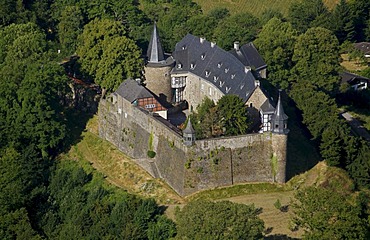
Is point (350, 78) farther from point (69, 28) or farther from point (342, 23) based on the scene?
point (69, 28)

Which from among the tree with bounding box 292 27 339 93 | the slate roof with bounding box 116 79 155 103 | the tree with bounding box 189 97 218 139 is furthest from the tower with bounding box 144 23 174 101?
the tree with bounding box 292 27 339 93

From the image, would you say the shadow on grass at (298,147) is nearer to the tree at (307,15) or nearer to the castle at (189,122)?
the castle at (189,122)

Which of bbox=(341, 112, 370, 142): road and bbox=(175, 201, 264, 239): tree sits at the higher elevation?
bbox=(341, 112, 370, 142): road

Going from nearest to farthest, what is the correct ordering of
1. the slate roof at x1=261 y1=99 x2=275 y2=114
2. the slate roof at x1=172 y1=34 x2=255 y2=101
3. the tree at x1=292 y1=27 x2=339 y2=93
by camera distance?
the slate roof at x1=261 y1=99 x2=275 y2=114 → the slate roof at x1=172 y1=34 x2=255 y2=101 → the tree at x1=292 y1=27 x2=339 y2=93

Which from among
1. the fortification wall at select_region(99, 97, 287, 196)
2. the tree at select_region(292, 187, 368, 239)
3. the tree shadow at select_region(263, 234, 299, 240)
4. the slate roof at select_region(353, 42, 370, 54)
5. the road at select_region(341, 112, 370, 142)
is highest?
the slate roof at select_region(353, 42, 370, 54)

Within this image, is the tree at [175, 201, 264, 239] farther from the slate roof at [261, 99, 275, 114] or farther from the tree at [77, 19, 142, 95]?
the tree at [77, 19, 142, 95]

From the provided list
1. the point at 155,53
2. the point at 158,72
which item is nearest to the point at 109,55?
the point at 155,53

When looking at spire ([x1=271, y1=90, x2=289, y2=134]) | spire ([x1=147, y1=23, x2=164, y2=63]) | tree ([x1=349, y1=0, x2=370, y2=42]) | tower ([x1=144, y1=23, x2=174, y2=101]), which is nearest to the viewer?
spire ([x1=271, y1=90, x2=289, y2=134])
